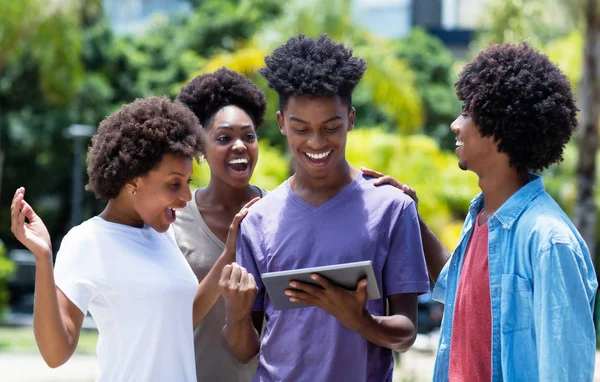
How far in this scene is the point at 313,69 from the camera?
12.4 feet

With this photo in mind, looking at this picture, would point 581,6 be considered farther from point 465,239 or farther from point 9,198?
point 9,198

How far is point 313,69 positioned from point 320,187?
0.47 m

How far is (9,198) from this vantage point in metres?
34.3

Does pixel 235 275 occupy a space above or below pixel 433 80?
below

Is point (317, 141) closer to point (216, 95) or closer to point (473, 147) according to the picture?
point (473, 147)

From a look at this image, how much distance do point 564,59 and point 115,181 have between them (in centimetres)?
2420

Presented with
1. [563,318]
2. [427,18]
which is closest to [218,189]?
[563,318]

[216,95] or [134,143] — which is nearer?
[134,143]

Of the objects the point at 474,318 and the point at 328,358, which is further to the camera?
the point at 328,358

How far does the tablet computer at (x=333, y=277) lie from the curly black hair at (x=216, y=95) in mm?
1545

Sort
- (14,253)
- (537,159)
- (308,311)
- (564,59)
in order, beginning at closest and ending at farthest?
(537,159) → (308,311) → (564,59) → (14,253)

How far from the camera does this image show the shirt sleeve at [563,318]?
3055mm

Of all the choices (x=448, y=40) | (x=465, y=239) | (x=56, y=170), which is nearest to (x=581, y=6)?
(x=465, y=239)

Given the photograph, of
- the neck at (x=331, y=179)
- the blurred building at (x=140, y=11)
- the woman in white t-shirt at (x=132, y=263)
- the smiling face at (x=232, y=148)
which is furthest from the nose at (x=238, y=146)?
the blurred building at (x=140, y=11)
